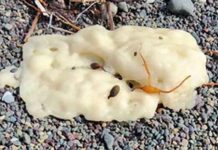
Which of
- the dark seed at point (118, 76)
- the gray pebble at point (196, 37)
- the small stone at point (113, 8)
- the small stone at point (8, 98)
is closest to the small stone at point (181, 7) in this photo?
the gray pebble at point (196, 37)

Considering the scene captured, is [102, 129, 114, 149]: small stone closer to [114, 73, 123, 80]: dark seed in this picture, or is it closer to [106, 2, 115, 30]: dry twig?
[114, 73, 123, 80]: dark seed

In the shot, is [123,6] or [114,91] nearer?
[114,91]

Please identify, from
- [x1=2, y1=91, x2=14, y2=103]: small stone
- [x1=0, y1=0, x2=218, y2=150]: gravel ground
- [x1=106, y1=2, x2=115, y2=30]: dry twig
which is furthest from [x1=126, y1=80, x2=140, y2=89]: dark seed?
[x1=2, y1=91, x2=14, y2=103]: small stone

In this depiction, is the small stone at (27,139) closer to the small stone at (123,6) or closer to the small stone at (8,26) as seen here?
the small stone at (8,26)

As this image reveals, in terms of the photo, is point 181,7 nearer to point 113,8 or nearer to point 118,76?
point 113,8

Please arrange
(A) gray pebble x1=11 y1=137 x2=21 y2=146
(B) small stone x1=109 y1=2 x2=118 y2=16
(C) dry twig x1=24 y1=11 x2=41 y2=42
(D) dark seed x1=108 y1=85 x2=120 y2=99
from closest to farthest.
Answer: (A) gray pebble x1=11 y1=137 x2=21 y2=146 → (D) dark seed x1=108 y1=85 x2=120 y2=99 → (C) dry twig x1=24 y1=11 x2=41 y2=42 → (B) small stone x1=109 y1=2 x2=118 y2=16

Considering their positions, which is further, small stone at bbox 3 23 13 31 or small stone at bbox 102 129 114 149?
small stone at bbox 3 23 13 31

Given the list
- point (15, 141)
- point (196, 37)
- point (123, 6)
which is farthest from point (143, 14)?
point (15, 141)

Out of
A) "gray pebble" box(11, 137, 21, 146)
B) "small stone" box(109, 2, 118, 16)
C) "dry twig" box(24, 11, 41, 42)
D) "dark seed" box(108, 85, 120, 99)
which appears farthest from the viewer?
"small stone" box(109, 2, 118, 16)

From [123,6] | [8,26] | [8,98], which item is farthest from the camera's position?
[123,6]
